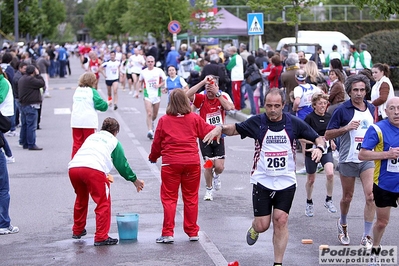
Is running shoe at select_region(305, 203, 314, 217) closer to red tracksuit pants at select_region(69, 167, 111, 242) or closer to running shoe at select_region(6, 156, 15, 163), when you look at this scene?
red tracksuit pants at select_region(69, 167, 111, 242)

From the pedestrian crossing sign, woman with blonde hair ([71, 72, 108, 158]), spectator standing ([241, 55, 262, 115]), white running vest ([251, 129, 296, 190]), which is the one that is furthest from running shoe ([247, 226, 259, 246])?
the pedestrian crossing sign

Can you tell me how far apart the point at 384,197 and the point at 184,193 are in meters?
2.44

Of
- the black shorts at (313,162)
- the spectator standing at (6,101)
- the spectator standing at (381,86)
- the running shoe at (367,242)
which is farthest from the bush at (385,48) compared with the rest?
the running shoe at (367,242)

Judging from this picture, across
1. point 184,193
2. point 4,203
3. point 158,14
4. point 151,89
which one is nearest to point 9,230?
point 4,203

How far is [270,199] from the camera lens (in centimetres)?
762

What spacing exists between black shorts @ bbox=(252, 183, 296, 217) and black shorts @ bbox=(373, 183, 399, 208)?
2.62 feet

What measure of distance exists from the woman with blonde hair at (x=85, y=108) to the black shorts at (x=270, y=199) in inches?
260

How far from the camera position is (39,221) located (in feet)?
34.1

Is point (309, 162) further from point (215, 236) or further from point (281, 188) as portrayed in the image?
point (281, 188)

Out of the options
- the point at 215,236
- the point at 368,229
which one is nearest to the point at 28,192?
the point at 215,236

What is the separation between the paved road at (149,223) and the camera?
841cm

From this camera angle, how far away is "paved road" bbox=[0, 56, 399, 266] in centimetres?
841

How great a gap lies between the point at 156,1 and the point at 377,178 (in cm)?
4255

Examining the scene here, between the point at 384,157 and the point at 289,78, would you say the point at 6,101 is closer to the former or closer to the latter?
the point at 289,78
